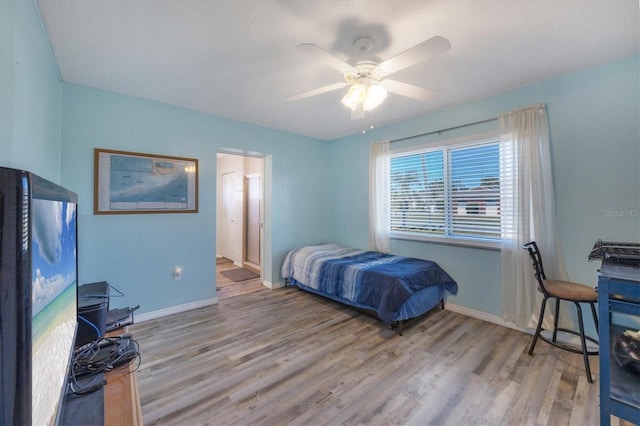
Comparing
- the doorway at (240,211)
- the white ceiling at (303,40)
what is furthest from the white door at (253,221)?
the white ceiling at (303,40)

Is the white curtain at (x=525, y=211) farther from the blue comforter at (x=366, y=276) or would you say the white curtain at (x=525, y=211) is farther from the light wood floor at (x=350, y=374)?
the blue comforter at (x=366, y=276)

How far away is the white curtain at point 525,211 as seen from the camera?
2453 millimetres

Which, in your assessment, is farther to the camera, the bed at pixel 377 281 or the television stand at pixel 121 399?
the bed at pixel 377 281

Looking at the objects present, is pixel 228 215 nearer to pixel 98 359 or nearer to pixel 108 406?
pixel 98 359

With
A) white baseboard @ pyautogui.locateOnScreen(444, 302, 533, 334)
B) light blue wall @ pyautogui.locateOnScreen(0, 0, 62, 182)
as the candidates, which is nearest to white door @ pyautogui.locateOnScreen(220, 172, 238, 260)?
light blue wall @ pyautogui.locateOnScreen(0, 0, 62, 182)

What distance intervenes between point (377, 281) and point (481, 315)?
1324 mm

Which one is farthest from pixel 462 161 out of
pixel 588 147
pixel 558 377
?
pixel 558 377

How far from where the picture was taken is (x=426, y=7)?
5.16 ft

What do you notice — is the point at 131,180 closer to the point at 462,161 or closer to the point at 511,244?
the point at 462,161

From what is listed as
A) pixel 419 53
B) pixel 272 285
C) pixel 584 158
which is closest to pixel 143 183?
pixel 272 285

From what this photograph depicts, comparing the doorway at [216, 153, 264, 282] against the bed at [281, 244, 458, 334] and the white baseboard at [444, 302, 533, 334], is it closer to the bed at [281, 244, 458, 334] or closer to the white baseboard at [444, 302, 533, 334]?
the bed at [281, 244, 458, 334]

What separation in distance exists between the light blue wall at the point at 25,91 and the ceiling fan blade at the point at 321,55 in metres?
1.31

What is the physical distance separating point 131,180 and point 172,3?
6.45 ft

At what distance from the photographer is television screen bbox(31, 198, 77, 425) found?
2.10 feet
